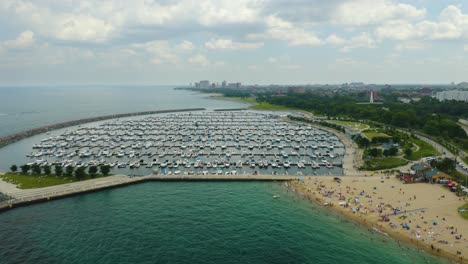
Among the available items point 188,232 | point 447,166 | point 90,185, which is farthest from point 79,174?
point 447,166

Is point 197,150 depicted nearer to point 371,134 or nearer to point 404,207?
point 371,134

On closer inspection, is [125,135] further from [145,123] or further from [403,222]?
[403,222]

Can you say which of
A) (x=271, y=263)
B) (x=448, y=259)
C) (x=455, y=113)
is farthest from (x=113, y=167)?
(x=455, y=113)

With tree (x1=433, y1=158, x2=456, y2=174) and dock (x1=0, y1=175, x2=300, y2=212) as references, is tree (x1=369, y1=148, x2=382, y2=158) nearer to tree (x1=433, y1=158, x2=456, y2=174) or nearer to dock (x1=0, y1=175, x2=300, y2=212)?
tree (x1=433, y1=158, x2=456, y2=174)

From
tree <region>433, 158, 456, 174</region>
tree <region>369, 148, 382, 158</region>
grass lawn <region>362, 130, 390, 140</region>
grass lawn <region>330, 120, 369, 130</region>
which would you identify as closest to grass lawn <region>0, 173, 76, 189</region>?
tree <region>369, 148, 382, 158</region>

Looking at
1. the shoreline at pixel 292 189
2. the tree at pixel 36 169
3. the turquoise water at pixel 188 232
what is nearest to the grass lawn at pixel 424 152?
the shoreline at pixel 292 189

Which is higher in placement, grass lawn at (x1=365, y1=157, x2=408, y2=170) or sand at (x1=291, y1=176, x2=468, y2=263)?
grass lawn at (x1=365, y1=157, x2=408, y2=170)
